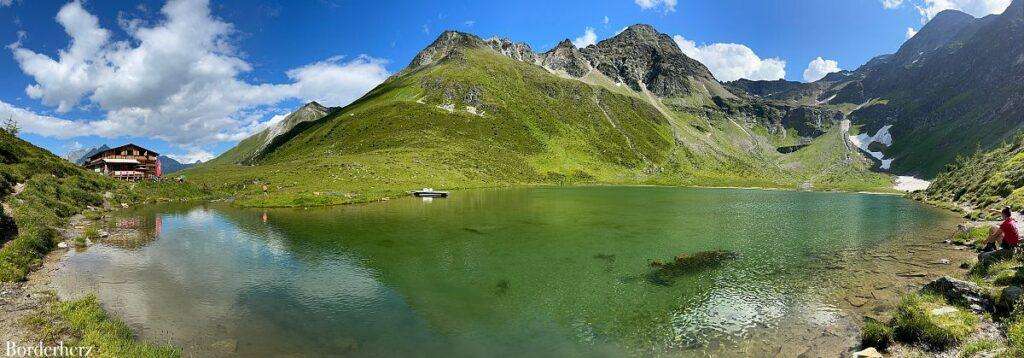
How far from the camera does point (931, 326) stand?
1997 centimetres

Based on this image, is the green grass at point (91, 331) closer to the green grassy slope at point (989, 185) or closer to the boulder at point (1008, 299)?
the boulder at point (1008, 299)

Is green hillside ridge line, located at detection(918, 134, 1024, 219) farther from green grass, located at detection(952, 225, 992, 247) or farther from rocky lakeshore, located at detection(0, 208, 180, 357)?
rocky lakeshore, located at detection(0, 208, 180, 357)

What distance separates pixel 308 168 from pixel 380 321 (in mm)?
106757

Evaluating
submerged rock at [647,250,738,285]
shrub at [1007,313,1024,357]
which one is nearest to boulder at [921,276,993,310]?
shrub at [1007,313,1024,357]

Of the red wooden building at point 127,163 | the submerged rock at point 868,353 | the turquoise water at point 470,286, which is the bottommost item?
the submerged rock at point 868,353

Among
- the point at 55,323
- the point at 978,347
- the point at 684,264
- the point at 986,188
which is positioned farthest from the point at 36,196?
the point at 986,188

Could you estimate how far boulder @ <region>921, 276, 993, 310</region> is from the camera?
2180 cm

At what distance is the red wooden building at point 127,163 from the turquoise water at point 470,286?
54922mm

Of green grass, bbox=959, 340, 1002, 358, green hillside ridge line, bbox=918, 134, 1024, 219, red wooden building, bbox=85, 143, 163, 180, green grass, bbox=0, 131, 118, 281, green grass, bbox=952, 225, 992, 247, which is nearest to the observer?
green grass, bbox=959, 340, 1002, 358

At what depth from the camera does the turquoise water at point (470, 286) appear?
21594mm

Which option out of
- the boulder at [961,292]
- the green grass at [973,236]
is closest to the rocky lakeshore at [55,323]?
the boulder at [961,292]

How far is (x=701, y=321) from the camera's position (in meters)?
24.1

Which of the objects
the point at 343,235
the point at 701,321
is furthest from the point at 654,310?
the point at 343,235

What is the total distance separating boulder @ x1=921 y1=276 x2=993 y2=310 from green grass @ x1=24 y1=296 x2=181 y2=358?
124 ft
